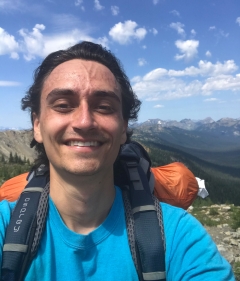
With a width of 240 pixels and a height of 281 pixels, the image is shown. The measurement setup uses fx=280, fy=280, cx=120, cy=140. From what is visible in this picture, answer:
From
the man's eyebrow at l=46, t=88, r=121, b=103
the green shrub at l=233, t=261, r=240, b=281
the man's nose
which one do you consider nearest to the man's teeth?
the man's nose

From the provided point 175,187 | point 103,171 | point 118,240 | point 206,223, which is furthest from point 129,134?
point 206,223

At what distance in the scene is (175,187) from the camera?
3.81 meters

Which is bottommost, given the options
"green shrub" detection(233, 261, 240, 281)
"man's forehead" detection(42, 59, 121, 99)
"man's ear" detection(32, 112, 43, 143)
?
"green shrub" detection(233, 261, 240, 281)

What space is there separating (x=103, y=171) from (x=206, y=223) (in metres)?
11.5

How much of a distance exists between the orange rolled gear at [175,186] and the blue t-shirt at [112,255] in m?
1.24

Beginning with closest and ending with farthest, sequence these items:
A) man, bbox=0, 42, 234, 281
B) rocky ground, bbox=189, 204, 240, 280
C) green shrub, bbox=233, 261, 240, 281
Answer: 1. man, bbox=0, 42, 234, 281
2. green shrub, bbox=233, 261, 240, 281
3. rocky ground, bbox=189, 204, 240, 280

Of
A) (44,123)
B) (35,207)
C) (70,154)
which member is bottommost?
(35,207)

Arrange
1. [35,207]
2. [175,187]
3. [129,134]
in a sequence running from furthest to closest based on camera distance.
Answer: [129,134], [175,187], [35,207]

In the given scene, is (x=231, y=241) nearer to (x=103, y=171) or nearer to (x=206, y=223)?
(x=206, y=223)

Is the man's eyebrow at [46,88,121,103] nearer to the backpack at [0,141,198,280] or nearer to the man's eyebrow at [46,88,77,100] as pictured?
the man's eyebrow at [46,88,77,100]

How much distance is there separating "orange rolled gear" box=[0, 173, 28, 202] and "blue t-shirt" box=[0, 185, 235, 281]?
3.43ft

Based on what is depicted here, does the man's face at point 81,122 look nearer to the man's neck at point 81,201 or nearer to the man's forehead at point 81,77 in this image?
the man's forehead at point 81,77

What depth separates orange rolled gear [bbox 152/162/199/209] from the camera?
3672mm

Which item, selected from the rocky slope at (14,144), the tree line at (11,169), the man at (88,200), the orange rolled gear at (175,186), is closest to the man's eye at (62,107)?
the man at (88,200)
